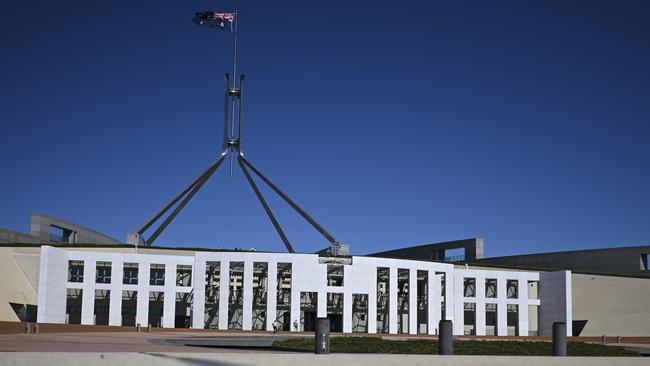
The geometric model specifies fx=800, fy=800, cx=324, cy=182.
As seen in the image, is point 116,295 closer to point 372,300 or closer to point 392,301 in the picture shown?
point 372,300

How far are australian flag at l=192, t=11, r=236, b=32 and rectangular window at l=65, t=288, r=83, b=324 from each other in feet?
66.4

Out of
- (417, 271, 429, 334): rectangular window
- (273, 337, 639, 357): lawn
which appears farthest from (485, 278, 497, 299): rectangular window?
(273, 337, 639, 357): lawn

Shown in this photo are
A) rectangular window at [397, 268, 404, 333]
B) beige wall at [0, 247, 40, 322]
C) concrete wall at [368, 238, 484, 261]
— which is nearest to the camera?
beige wall at [0, 247, 40, 322]

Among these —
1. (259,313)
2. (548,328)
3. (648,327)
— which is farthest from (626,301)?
(259,313)

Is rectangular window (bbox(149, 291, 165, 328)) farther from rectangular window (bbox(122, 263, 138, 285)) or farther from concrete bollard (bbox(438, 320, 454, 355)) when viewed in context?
concrete bollard (bbox(438, 320, 454, 355))

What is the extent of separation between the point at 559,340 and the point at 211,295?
125ft

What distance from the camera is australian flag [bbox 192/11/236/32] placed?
56694mm

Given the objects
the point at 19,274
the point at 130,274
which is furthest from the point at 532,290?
the point at 19,274

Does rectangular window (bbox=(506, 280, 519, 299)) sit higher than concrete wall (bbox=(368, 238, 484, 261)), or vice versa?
concrete wall (bbox=(368, 238, 484, 261))

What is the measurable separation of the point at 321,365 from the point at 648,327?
181 feet

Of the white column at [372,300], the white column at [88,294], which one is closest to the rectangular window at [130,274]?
the white column at [88,294]

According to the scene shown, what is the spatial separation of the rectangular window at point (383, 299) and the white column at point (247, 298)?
9479 millimetres

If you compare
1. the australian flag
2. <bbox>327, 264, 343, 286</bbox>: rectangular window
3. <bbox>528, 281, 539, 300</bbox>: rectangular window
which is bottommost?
<bbox>528, 281, 539, 300</bbox>: rectangular window

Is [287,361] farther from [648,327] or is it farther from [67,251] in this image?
[648,327]
